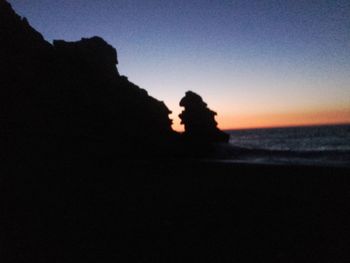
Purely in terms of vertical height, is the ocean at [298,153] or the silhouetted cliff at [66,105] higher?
the silhouetted cliff at [66,105]

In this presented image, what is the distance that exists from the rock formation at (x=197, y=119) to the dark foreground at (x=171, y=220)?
36.3m

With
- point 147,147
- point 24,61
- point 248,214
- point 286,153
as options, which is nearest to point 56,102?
point 24,61

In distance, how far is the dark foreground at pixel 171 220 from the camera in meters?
8.30

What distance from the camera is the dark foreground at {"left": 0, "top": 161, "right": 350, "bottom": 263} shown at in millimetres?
8305

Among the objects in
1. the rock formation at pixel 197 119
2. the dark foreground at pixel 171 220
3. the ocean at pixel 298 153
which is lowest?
the ocean at pixel 298 153

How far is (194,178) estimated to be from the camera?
22125 millimetres

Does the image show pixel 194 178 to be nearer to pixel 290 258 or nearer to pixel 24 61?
pixel 290 258

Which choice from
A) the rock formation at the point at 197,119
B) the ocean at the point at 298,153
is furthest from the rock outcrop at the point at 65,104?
the rock formation at the point at 197,119

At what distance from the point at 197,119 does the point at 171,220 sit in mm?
45649

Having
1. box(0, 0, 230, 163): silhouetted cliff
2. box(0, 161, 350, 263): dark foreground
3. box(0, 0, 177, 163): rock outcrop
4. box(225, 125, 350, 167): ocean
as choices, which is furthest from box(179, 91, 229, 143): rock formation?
box(0, 161, 350, 263): dark foreground

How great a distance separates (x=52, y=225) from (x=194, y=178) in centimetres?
1295

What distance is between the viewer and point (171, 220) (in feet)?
36.9

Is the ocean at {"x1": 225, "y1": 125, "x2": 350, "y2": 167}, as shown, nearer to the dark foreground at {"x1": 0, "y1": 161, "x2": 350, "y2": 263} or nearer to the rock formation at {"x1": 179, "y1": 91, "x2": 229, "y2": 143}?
the rock formation at {"x1": 179, "y1": 91, "x2": 229, "y2": 143}

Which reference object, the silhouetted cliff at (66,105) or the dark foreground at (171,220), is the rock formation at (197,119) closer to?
the silhouetted cliff at (66,105)
